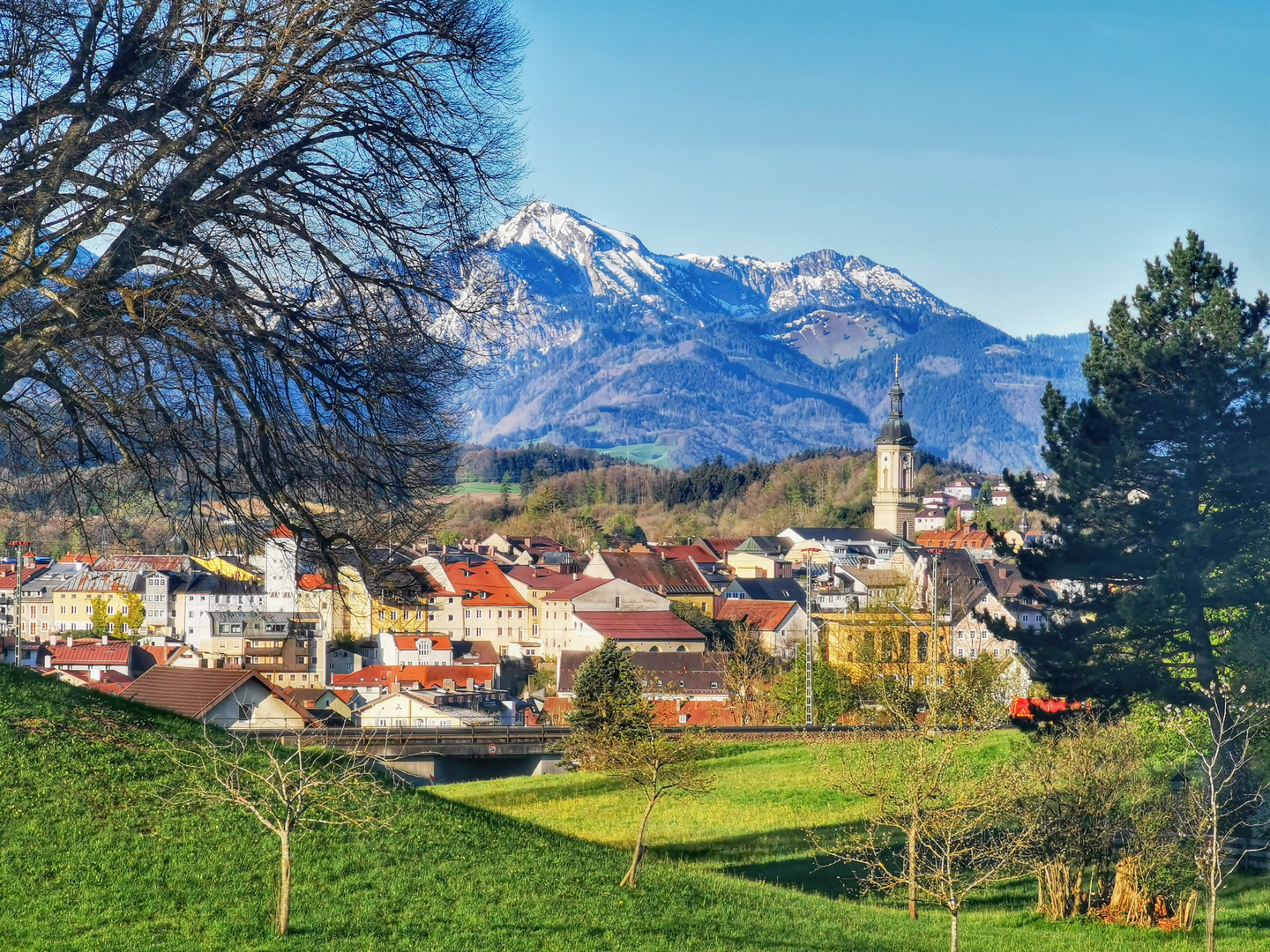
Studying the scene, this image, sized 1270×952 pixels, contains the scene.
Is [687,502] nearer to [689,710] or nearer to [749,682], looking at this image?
[749,682]

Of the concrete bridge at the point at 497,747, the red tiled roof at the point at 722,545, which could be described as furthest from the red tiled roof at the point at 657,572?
the concrete bridge at the point at 497,747

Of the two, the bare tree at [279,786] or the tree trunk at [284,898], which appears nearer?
the tree trunk at [284,898]

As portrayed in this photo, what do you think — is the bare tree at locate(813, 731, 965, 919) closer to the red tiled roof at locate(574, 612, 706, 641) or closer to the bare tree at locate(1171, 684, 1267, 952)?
the bare tree at locate(1171, 684, 1267, 952)

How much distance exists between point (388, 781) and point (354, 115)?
6.19 meters

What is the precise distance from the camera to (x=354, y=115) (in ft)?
33.4

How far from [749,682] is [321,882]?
44.4 metres

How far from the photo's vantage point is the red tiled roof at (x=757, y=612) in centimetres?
7794

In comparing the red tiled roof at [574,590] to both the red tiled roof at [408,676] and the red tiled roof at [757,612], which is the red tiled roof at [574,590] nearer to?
the red tiled roof at [757,612]

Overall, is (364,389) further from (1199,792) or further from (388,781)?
(1199,792)

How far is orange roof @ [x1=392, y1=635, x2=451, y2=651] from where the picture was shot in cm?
7469

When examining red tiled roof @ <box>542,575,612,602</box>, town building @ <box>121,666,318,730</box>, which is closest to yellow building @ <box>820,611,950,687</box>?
town building @ <box>121,666,318,730</box>

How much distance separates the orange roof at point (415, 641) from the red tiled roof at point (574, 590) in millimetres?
9525

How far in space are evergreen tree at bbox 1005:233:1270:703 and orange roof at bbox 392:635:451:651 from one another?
53.0 m

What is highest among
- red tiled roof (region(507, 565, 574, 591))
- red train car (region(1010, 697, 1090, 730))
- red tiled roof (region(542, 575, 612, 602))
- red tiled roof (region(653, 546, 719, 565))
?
red tiled roof (region(653, 546, 719, 565))
